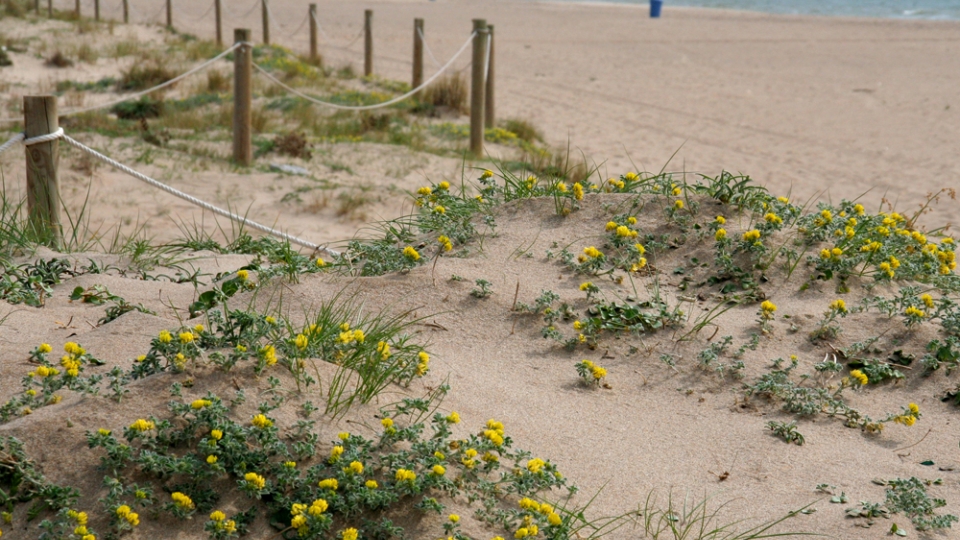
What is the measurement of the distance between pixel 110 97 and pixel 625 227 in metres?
10.1

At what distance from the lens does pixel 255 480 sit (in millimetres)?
2475

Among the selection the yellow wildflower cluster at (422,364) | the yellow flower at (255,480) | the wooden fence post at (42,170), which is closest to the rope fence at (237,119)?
the wooden fence post at (42,170)

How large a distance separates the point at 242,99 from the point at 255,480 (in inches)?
251

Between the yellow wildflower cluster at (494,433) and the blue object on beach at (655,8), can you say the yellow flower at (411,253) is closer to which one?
the yellow wildflower cluster at (494,433)

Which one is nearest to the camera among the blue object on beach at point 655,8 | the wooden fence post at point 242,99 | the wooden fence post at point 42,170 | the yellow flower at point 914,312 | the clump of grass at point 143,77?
the yellow flower at point 914,312

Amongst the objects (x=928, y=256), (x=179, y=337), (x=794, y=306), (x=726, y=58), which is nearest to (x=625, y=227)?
(x=794, y=306)

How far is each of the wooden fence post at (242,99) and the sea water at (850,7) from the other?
3450cm

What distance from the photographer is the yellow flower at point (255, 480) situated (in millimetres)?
2457

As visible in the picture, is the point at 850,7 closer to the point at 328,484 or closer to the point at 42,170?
the point at 42,170

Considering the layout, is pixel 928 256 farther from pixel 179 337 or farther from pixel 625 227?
pixel 179 337

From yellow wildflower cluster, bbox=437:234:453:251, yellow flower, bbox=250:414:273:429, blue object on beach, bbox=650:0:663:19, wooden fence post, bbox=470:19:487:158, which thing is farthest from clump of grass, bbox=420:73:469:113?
blue object on beach, bbox=650:0:663:19

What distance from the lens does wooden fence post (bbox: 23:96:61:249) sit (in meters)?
4.70

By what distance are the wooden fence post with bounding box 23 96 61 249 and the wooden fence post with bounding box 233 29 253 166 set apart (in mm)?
3487

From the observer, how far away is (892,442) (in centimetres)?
318
